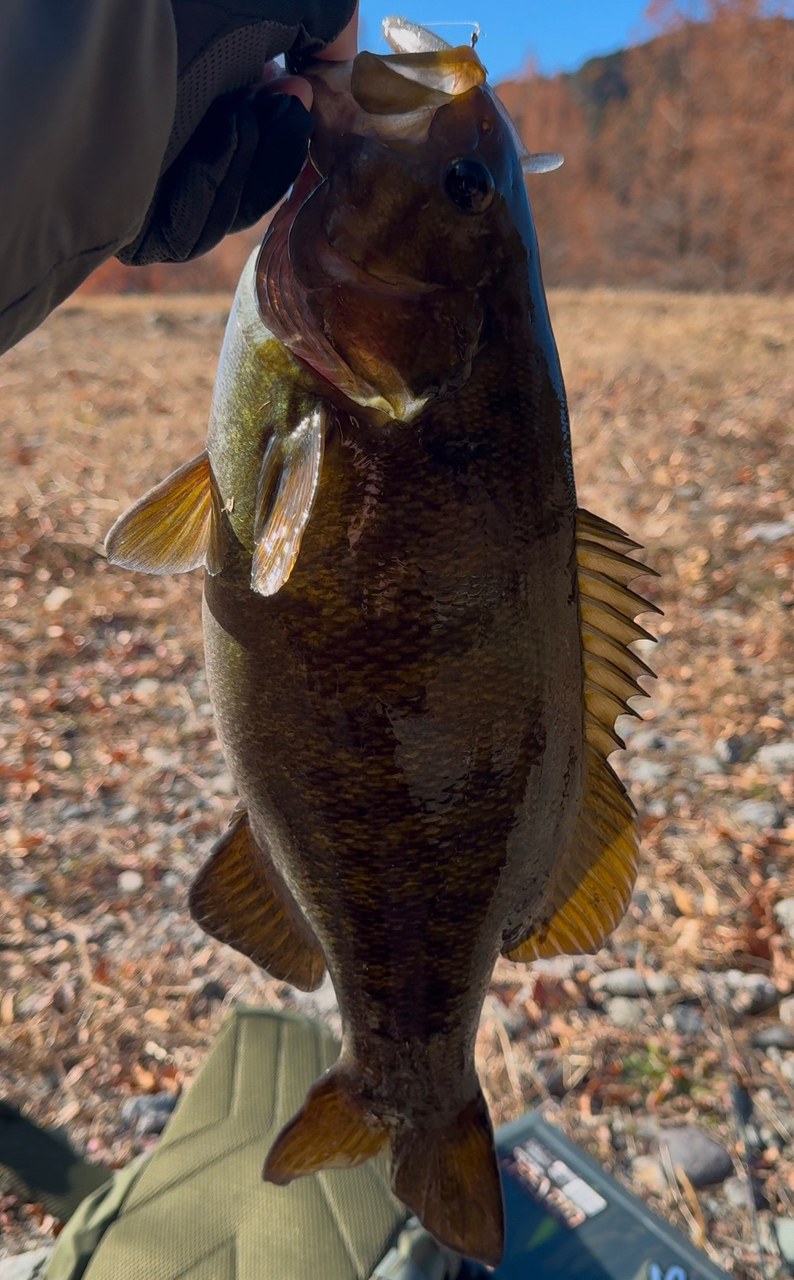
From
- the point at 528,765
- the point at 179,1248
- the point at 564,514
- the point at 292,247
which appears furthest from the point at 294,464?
the point at 179,1248

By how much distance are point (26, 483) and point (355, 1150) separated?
6.69 m

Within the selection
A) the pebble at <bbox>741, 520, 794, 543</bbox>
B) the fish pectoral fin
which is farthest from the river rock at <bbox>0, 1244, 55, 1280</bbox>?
the pebble at <bbox>741, 520, 794, 543</bbox>

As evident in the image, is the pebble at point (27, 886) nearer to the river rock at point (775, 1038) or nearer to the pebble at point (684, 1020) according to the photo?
the pebble at point (684, 1020)

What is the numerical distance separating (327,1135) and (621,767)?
269 cm

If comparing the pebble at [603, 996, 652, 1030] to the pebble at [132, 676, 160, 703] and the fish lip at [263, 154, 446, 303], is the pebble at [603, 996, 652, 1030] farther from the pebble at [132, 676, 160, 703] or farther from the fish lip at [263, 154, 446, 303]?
the pebble at [132, 676, 160, 703]

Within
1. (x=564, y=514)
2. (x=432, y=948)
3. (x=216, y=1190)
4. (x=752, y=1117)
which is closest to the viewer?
(x=564, y=514)

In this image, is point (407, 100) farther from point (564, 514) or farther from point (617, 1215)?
point (617, 1215)

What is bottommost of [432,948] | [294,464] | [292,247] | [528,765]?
[432,948]

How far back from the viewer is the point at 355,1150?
1769mm

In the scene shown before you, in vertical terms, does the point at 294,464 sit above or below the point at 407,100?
below

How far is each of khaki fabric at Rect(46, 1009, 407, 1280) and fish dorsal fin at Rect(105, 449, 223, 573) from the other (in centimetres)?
158

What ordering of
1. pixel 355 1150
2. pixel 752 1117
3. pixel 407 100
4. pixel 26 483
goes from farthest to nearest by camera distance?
pixel 26 483 < pixel 752 1117 < pixel 355 1150 < pixel 407 100

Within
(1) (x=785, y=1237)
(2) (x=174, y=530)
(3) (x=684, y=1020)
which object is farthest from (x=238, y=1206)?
(2) (x=174, y=530)

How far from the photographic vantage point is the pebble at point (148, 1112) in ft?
9.18
